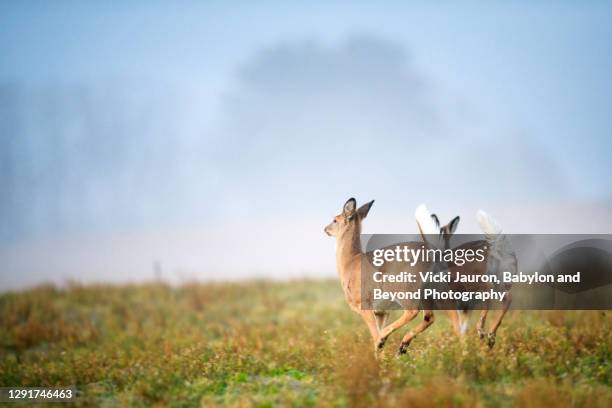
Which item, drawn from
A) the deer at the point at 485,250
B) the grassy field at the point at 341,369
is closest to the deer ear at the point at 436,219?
the deer at the point at 485,250

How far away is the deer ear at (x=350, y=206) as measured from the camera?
1016 centimetres

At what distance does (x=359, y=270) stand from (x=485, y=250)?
2.05 m

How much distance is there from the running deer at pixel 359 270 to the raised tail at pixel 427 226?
0.18 meters

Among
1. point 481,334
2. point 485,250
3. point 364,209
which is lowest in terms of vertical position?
point 481,334

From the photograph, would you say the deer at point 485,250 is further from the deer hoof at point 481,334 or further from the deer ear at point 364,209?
the deer ear at point 364,209

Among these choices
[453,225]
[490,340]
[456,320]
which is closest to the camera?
[453,225]

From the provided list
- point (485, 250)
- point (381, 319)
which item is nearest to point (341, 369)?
point (381, 319)

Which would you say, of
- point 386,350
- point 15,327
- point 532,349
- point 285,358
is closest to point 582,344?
point 532,349

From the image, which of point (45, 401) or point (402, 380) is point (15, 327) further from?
point (402, 380)

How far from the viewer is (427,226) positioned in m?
9.73

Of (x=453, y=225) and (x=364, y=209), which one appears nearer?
(x=453, y=225)

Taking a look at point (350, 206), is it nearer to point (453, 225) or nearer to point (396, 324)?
point (453, 225)

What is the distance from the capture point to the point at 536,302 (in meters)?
16.6

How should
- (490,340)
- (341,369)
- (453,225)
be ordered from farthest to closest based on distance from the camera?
(490,340), (453,225), (341,369)
